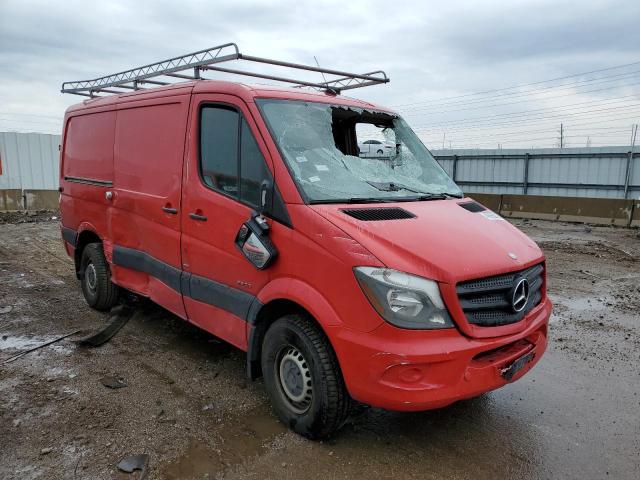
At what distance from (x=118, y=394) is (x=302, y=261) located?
189cm

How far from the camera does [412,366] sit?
269cm

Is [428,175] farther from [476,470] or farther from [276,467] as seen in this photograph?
[276,467]

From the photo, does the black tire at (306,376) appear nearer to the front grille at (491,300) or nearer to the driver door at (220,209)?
the driver door at (220,209)

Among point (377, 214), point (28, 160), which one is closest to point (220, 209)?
point (377, 214)

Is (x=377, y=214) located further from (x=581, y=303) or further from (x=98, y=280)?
(x=581, y=303)

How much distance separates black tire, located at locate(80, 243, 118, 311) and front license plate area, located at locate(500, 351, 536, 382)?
430 centimetres

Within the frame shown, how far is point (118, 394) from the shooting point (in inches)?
150

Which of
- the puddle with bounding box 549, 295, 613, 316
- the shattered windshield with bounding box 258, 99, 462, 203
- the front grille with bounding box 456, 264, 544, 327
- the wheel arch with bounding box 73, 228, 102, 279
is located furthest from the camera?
Result: the puddle with bounding box 549, 295, 613, 316

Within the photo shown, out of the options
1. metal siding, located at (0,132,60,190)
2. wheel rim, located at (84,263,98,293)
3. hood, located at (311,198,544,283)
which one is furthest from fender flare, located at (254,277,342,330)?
metal siding, located at (0,132,60,190)

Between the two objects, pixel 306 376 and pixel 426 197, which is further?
pixel 426 197

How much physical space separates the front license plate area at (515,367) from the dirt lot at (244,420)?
54 cm

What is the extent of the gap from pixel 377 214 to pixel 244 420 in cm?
169

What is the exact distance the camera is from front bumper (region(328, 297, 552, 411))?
2.70 m

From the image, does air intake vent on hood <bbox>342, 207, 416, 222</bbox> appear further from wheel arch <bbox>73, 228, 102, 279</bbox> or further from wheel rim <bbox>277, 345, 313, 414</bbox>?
wheel arch <bbox>73, 228, 102, 279</bbox>
